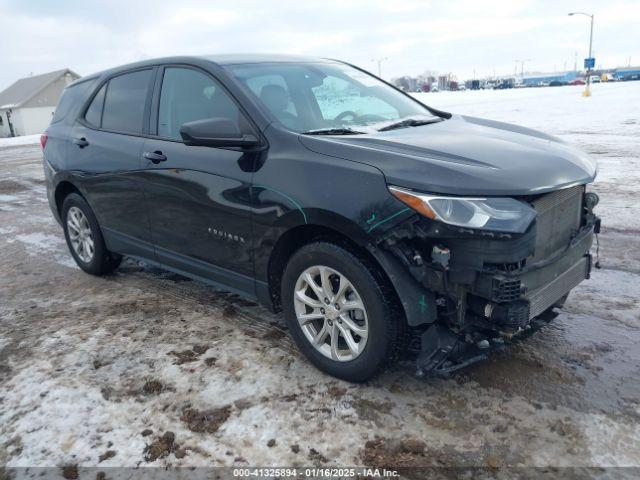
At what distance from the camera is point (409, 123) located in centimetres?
364

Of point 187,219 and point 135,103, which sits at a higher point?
point 135,103

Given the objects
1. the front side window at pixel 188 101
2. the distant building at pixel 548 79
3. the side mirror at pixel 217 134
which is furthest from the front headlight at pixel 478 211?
the distant building at pixel 548 79

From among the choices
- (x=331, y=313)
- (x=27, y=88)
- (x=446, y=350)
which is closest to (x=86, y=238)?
(x=331, y=313)

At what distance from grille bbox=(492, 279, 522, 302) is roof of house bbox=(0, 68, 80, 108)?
54.9 m

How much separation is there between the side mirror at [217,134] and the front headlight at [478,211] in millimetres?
1141

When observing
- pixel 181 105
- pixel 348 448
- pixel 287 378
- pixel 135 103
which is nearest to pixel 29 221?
pixel 135 103

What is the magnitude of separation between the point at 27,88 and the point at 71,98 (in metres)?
55.1

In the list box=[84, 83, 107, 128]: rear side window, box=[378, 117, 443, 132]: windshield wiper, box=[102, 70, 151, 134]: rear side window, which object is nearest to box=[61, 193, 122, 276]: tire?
box=[84, 83, 107, 128]: rear side window

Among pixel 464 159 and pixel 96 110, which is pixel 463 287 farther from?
pixel 96 110

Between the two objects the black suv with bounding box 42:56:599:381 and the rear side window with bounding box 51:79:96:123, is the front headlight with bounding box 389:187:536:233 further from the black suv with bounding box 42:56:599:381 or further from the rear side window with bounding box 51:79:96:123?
the rear side window with bounding box 51:79:96:123

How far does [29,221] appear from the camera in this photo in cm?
756

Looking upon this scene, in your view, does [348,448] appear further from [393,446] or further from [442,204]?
[442,204]

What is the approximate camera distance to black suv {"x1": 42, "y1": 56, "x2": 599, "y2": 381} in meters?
2.55

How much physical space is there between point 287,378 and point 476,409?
3.43ft
